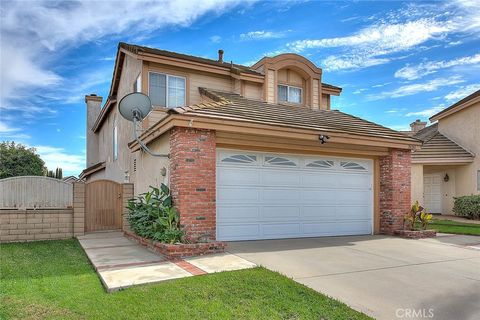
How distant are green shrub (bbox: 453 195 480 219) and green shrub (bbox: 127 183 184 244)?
15293mm

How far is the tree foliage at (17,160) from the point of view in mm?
35487

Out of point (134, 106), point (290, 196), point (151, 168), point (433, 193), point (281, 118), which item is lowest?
point (433, 193)

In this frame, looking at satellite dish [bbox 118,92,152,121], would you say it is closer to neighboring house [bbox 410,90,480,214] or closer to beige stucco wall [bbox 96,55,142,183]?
beige stucco wall [bbox 96,55,142,183]

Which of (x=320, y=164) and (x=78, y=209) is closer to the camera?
(x=320, y=164)

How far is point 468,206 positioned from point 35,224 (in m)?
18.3

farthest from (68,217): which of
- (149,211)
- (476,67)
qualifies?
(476,67)

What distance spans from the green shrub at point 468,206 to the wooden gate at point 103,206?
15860 mm

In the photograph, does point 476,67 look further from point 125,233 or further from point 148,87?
point 125,233

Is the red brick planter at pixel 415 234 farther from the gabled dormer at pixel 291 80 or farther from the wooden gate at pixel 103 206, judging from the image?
the wooden gate at pixel 103 206

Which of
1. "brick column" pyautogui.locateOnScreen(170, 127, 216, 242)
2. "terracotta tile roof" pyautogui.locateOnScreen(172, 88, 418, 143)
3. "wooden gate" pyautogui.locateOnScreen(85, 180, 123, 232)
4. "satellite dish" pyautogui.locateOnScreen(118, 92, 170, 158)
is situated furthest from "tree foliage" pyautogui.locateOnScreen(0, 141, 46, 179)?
"brick column" pyautogui.locateOnScreen(170, 127, 216, 242)

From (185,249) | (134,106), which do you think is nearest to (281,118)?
(134,106)

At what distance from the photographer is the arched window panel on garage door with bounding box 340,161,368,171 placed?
11.0 meters

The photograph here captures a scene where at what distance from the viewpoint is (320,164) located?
1060 centimetres

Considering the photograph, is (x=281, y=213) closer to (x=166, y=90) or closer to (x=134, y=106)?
(x=134, y=106)
